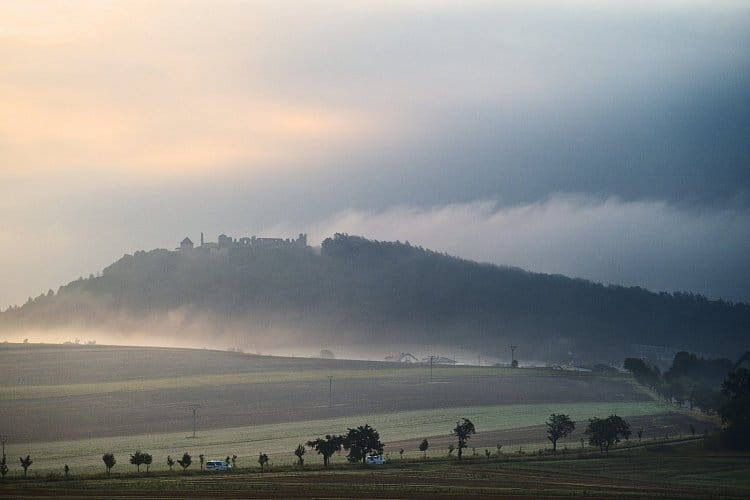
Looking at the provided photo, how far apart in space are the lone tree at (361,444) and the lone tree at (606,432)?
22408mm

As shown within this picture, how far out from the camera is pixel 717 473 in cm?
9456

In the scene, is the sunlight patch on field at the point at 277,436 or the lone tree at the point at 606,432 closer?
the sunlight patch on field at the point at 277,436

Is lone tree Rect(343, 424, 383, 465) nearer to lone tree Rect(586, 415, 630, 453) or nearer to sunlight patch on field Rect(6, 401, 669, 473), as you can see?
sunlight patch on field Rect(6, 401, 669, 473)

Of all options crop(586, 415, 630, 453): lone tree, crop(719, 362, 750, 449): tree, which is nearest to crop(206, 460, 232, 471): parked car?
crop(586, 415, 630, 453): lone tree

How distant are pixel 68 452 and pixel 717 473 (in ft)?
209

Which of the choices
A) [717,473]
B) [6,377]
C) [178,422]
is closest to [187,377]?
[6,377]

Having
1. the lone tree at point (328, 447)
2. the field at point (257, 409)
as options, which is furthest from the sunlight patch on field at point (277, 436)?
the lone tree at point (328, 447)

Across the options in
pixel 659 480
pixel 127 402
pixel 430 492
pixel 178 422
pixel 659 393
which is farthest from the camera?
pixel 659 393

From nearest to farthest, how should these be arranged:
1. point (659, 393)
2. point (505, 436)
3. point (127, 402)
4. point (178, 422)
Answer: point (505, 436), point (178, 422), point (127, 402), point (659, 393)

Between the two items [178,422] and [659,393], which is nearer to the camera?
[178,422]

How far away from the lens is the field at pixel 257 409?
12375 centimetres

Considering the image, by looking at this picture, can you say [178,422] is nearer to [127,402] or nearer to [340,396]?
[127,402]

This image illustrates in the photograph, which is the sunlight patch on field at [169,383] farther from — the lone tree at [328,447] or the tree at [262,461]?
the tree at [262,461]

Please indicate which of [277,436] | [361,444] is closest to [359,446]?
[361,444]
